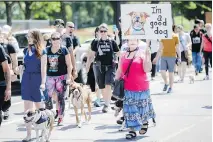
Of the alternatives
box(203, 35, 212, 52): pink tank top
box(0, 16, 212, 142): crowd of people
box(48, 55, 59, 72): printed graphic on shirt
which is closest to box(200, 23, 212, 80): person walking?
box(203, 35, 212, 52): pink tank top

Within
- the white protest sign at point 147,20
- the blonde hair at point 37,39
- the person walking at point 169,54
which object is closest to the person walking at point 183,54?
the person walking at point 169,54

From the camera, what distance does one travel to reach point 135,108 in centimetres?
1045

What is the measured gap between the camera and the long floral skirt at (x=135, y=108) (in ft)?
34.2

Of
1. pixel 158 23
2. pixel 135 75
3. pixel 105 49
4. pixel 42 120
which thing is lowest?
pixel 42 120

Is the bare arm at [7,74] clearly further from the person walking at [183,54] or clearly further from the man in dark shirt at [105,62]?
the person walking at [183,54]

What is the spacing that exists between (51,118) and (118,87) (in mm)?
1223

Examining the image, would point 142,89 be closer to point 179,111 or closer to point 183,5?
point 179,111

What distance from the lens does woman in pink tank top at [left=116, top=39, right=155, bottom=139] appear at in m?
10.4

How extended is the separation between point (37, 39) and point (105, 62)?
12.6 ft

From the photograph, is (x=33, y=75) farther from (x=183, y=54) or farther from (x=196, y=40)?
(x=196, y=40)

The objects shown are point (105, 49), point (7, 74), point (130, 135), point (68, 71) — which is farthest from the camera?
point (105, 49)

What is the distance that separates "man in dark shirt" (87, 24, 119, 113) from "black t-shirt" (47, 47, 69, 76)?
2279 mm

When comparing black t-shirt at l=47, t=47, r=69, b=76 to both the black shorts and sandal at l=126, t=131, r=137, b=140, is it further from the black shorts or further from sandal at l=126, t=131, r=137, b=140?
the black shorts

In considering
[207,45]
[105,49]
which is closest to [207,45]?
[207,45]
